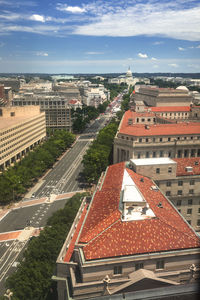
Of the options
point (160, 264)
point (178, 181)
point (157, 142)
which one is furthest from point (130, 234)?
point (157, 142)

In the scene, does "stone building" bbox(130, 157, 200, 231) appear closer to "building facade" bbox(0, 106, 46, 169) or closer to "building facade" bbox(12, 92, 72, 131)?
"building facade" bbox(0, 106, 46, 169)

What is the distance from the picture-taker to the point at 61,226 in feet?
146

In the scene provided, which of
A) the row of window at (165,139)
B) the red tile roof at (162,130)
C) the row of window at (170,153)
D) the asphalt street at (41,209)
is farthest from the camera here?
the red tile roof at (162,130)

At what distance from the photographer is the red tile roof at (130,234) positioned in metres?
27.3

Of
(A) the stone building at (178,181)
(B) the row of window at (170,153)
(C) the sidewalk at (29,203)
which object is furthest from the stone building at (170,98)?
(A) the stone building at (178,181)

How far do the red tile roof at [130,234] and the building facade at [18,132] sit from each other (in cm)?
6428

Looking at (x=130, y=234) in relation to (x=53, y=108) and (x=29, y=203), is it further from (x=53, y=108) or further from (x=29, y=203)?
(x=53, y=108)

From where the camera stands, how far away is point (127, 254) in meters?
26.7

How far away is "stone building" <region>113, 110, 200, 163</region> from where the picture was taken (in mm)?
76438

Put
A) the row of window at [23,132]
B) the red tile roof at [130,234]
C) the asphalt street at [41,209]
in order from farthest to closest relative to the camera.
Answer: the row of window at [23,132] < the asphalt street at [41,209] < the red tile roof at [130,234]

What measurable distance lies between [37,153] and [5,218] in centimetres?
3590

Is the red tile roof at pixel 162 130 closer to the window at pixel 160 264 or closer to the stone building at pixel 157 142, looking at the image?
the stone building at pixel 157 142

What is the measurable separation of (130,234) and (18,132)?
82.1 meters

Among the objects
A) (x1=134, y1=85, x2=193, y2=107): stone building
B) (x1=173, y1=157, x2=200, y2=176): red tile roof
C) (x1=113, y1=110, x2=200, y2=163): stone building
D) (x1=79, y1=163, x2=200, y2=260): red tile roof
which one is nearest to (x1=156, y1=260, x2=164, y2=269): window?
(x1=79, y1=163, x2=200, y2=260): red tile roof
